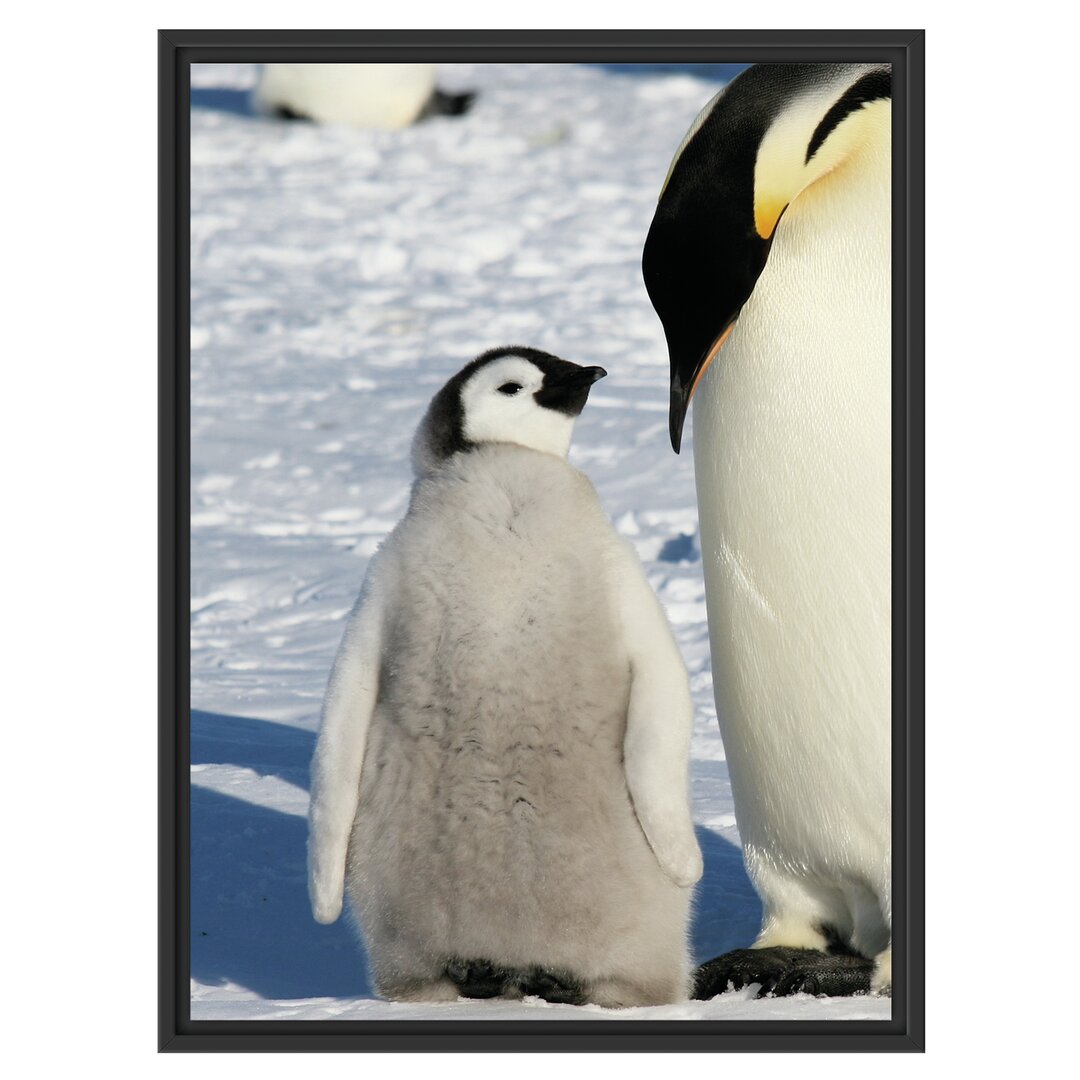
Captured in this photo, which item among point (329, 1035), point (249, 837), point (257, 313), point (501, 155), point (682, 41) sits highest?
point (501, 155)

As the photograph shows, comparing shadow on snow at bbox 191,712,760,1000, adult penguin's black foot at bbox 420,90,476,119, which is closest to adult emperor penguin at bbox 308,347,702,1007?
shadow on snow at bbox 191,712,760,1000

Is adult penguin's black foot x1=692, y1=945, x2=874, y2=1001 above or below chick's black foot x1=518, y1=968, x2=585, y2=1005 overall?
below

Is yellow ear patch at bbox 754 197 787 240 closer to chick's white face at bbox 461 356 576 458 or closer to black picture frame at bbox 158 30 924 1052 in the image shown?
black picture frame at bbox 158 30 924 1052

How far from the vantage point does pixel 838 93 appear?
2.21 metres

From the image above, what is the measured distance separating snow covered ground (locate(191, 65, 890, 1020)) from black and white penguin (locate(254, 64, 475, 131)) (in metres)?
0.11

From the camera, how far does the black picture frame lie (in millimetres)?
1943

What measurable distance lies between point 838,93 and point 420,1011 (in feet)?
3.85

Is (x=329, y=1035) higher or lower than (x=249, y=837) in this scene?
lower

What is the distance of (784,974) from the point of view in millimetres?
2197

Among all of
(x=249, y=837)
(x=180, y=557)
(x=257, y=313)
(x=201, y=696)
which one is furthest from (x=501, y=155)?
(x=180, y=557)

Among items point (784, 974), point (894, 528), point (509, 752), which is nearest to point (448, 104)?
point (894, 528)

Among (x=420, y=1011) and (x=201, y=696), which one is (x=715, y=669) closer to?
(x=420, y=1011)

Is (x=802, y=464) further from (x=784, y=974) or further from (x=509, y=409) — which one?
(x=784, y=974)

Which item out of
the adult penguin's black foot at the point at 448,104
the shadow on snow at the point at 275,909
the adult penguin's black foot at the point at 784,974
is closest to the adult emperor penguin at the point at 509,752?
the adult penguin's black foot at the point at 784,974
